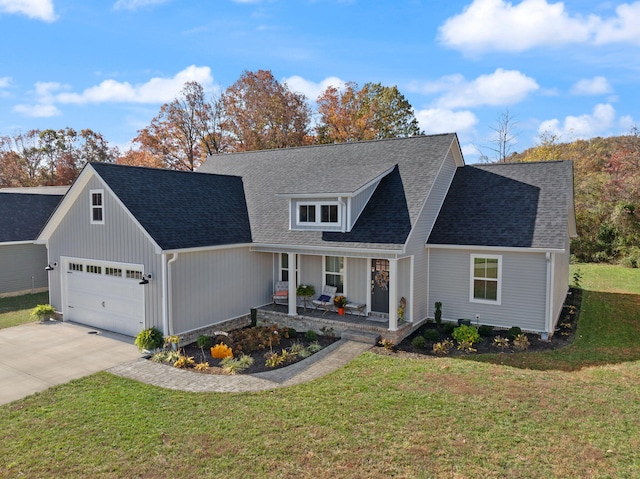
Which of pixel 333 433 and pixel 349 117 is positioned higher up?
pixel 349 117

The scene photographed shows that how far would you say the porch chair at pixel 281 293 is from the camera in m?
15.7

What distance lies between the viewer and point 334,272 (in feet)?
49.4

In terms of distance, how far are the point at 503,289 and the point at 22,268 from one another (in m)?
22.7

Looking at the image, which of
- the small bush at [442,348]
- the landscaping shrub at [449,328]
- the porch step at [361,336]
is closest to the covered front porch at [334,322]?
the porch step at [361,336]

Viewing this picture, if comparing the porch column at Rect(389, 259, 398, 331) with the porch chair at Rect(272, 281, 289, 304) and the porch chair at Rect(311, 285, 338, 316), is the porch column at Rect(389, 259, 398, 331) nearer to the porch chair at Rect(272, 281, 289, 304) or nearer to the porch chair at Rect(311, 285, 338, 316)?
the porch chair at Rect(311, 285, 338, 316)

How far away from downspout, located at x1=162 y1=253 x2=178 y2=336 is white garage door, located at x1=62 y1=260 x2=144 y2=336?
117 cm

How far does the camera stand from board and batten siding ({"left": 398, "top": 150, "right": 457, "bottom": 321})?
A: 13641 millimetres

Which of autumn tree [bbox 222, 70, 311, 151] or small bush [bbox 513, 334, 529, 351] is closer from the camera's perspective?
small bush [bbox 513, 334, 529, 351]

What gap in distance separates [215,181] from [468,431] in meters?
13.6

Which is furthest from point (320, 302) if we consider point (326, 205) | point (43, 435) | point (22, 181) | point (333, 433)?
point (22, 181)

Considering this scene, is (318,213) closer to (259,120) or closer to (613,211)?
(259,120)

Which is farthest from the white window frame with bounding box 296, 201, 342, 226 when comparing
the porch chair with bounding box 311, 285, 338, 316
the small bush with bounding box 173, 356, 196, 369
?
the small bush with bounding box 173, 356, 196, 369

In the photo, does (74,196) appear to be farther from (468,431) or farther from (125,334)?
(468,431)

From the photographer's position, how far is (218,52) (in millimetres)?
16672
